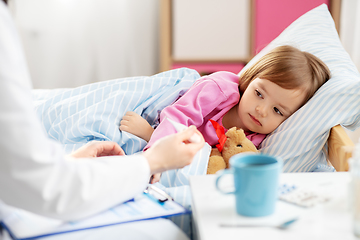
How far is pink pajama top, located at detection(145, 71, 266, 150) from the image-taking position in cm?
114

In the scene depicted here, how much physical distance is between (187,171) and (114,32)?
2.17 m

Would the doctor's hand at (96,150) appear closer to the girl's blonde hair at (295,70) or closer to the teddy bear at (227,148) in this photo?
the teddy bear at (227,148)

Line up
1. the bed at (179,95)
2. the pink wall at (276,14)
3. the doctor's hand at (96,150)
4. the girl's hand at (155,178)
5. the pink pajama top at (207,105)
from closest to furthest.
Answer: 1. the doctor's hand at (96,150)
2. the girl's hand at (155,178)
3. the bed at (179,95)
4. the pink pajama top at (207,105)
5. the pink wall at (276,14)

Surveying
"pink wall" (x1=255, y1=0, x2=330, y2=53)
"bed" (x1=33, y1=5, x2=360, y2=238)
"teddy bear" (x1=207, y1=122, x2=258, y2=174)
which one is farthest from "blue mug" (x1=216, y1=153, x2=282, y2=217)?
"pink wall" (x1=255, y1=0, x2=330, y2=53)

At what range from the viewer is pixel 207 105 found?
1196mm

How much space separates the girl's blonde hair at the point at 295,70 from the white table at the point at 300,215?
536mm

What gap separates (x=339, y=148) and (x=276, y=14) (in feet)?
6.06

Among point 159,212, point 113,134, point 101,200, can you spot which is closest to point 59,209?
point 101,200

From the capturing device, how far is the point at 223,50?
8.67ft

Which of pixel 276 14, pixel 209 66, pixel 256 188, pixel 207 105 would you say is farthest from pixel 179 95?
pixel 276 14

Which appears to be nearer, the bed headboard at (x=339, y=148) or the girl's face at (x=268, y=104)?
the bed headboard at (x=339, y=148)

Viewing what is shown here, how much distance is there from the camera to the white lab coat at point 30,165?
1.52 ft

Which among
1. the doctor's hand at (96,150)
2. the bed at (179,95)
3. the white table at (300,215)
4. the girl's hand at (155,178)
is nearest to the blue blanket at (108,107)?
the bed at (179,95)

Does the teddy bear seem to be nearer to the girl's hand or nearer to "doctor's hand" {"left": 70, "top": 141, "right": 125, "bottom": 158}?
the girl's hand
